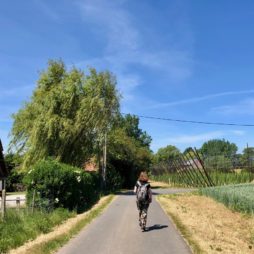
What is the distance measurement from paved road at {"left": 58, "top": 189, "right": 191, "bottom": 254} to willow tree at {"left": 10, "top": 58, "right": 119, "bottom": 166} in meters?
18.6

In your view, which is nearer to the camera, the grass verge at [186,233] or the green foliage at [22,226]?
the grass verge at [186,233]

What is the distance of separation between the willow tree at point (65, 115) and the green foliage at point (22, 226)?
56.2ft

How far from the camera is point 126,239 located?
Result: 39.1 feet

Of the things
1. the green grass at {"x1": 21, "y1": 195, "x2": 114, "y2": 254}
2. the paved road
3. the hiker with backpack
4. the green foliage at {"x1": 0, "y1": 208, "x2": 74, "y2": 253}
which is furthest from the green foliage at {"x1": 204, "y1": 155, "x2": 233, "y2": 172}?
the green grass at {"x1": 21, "y1": 195, "x2": 114, "y2": 254}

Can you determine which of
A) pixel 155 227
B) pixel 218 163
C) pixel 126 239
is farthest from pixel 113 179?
pixel 126 239

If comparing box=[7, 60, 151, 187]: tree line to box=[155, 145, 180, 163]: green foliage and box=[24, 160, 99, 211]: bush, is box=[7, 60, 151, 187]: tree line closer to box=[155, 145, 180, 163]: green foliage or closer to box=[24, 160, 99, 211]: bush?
box=[24, 160, 99, 211]: bush

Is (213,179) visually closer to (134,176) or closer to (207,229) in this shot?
(134,176)

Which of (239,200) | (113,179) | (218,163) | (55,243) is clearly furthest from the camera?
(113,179)

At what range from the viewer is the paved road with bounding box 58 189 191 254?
33.9 feet

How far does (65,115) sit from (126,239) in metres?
24.6

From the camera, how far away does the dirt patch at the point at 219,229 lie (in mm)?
10802

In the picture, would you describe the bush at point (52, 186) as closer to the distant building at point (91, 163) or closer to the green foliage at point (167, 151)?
the distant building at point (91, 163)

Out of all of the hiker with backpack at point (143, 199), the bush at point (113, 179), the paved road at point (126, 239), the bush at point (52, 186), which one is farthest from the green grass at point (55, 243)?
the bush at point (113, 179)

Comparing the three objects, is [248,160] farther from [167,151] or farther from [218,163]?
[167,151]
